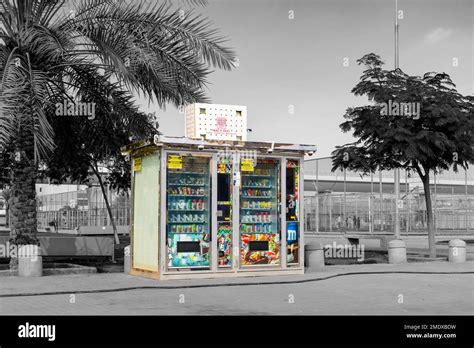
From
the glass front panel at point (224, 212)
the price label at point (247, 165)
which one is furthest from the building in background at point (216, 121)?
the glass front panel at point (224, 212)

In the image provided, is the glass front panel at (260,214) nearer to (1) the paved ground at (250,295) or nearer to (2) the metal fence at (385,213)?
(1) the paved ground at (250,295)

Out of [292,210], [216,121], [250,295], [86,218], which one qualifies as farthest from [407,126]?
[86,218]

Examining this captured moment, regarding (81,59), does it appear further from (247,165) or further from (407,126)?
(407,126)

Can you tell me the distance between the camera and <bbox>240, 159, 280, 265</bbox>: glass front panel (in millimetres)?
16281

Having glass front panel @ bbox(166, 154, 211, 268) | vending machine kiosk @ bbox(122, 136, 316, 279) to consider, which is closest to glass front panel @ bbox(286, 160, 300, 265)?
vending machine kiosk @ bbox(122, 136, 316, 279)

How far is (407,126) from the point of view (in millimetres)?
20922

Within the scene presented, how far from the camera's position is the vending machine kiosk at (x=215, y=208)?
15.4m

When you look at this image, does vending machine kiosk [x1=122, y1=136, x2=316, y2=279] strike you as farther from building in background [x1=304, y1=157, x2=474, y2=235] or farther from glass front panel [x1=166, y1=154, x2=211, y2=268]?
building in background [x1=304, y1=157, x2=474, y2=235]

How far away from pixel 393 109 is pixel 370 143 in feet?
4.69

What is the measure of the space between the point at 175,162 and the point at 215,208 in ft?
4.60
